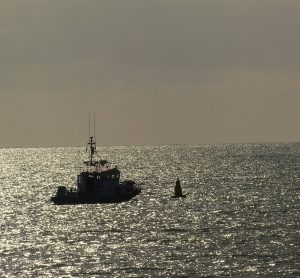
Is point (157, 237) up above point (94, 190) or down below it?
below

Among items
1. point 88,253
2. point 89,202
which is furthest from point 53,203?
point 88,253

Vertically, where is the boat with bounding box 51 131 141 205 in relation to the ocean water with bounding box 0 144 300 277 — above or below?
above

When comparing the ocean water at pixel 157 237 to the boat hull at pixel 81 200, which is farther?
the boat hull at pixel 81 200

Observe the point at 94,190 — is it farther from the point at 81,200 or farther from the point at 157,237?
the point at 157,237

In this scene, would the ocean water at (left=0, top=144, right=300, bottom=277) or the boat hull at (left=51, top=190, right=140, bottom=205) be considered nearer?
the ocean water at (left=0, top=144, right=300, bottom=277)

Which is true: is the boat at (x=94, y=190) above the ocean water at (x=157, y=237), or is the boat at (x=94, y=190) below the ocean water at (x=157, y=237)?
above

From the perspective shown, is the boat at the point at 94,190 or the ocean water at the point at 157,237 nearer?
the ocean water at the point at 157,237

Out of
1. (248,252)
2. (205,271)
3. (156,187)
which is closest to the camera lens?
(205,271)

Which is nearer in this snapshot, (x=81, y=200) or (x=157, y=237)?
(x=157, y=237)

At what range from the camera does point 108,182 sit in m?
125

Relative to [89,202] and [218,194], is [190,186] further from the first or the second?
[89,202]

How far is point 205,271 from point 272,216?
38.7 m

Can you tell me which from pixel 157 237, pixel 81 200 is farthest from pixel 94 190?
pixel 157 237

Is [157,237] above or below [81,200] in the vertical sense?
below
